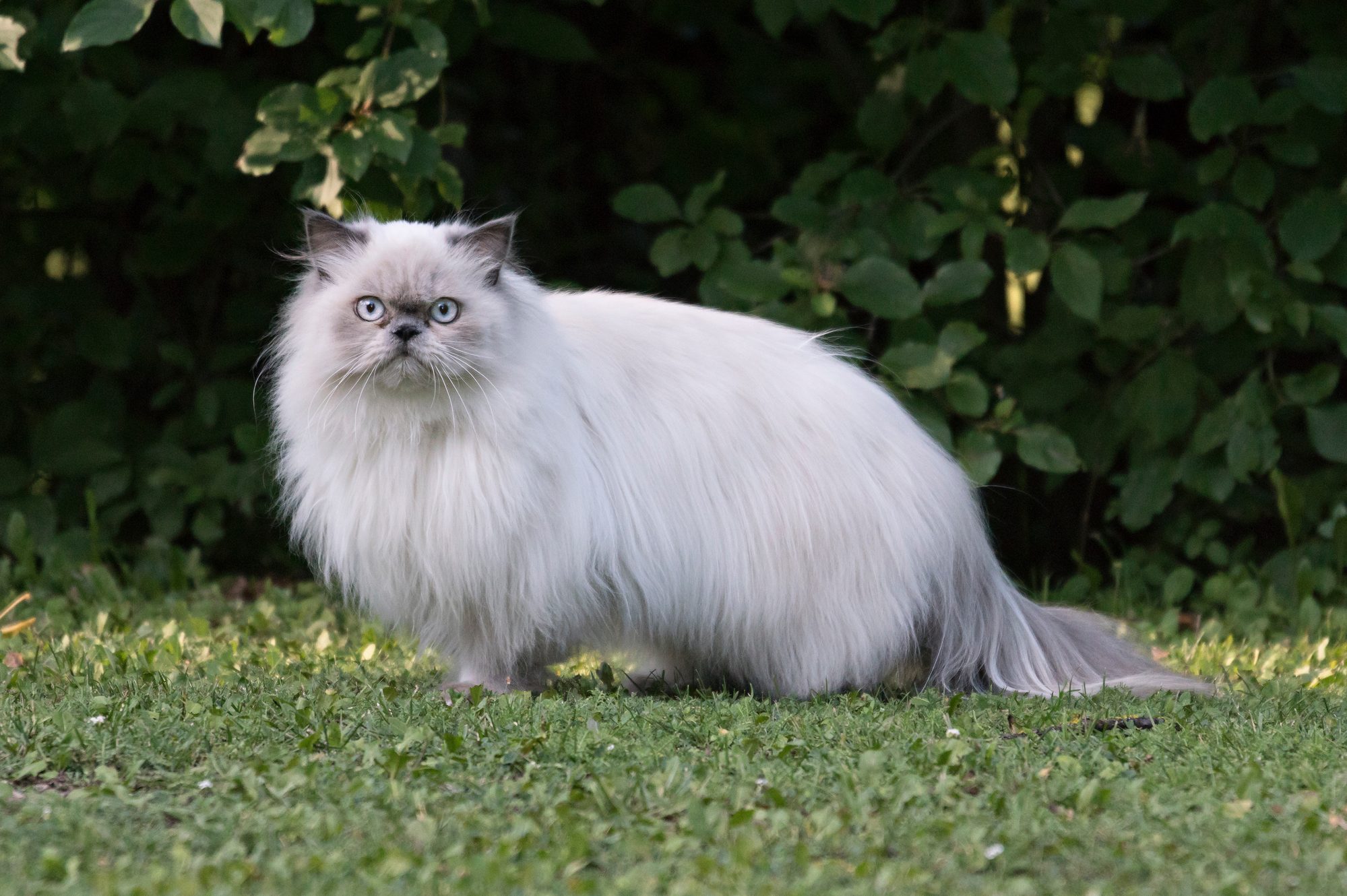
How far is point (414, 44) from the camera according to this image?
228 inches

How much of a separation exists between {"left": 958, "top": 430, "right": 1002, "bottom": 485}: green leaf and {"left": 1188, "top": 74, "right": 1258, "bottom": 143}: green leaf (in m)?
1.44

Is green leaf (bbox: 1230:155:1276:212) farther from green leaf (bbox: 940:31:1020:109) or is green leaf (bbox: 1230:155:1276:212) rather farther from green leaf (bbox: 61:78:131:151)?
green leaf (bbox: 61:78:131:151)

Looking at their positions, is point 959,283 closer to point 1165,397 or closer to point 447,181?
point 1165,397

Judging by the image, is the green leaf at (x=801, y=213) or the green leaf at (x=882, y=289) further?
the green leaf at (x=801, y=213)

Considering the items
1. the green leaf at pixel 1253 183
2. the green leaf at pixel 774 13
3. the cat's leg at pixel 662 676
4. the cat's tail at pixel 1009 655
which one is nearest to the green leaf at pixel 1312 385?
the green leaf at pixel 1253 183

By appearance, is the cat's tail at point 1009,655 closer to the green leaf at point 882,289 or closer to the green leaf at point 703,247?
the green leaf at point 882,289

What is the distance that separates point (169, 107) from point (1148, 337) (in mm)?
4153

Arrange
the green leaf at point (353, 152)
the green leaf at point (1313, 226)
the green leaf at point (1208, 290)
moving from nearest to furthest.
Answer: the green leaf at point (353, 152) < the green leaf at point (1313, 226) < the green leaf at point (1208, 290)

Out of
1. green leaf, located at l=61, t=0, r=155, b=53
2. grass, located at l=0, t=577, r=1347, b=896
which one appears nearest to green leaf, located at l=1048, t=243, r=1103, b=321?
grass, located at l=0, t=577, r=1347, b=896

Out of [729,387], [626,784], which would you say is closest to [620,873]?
[626,784]

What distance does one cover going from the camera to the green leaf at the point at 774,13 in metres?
5.69

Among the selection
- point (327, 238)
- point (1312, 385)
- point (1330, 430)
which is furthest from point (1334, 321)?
point (327, 238)

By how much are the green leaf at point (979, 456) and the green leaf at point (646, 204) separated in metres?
1.45

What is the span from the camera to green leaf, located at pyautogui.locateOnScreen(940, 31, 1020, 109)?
18.2 feet
